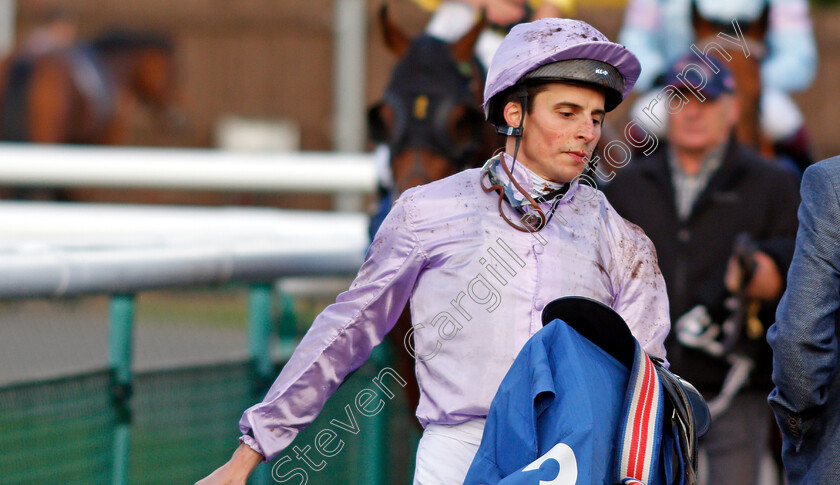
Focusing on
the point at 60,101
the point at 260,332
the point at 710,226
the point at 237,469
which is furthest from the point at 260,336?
the point at 60,101

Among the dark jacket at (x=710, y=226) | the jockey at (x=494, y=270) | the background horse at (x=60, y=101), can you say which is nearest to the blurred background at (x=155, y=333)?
the jockey at (x=494, y=270)

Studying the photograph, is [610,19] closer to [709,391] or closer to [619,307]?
[709,391]

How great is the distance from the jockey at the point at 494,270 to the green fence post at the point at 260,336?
1.45 meters

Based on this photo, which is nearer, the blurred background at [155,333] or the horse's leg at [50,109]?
the blurred background at [155,333]

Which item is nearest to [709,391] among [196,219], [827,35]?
[196,219]

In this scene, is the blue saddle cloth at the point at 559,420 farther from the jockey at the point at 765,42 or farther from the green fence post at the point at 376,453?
the jockey at the point at 765,42

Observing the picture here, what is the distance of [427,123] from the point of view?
3.96 meters

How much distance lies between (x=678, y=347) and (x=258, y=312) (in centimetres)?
134

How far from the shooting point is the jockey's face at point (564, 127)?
2.35m

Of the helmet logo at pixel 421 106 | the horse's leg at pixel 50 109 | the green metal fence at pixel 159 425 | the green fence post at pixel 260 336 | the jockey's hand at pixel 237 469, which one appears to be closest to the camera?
the jockey's hand at pixel 237 469

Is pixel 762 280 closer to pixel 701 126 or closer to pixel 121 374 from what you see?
pixel 701 126

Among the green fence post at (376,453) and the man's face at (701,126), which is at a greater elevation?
the man's face at (701,126)

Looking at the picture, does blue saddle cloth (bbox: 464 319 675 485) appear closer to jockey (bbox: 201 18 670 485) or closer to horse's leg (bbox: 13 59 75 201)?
jockey (bbox: 201 18 670 485)

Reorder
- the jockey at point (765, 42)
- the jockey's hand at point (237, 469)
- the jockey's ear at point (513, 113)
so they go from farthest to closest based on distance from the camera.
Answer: the jockey at point (765, 42) < the jockey's ear at point (513, 113) < the jockey's hand at point (237, 469)
